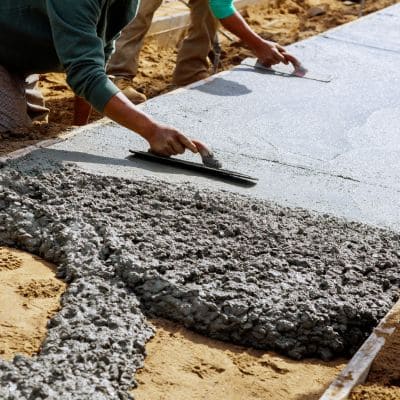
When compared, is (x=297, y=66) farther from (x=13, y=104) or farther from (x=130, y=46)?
(x=13, y=104)

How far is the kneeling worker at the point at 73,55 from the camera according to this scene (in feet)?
13.1

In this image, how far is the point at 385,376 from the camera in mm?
A: 2957

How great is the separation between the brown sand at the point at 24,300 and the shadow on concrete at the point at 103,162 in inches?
26.6

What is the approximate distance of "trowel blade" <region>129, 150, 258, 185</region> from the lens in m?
4.27

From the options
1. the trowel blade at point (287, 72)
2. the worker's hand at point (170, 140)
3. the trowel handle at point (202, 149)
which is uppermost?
the worker's hand at point (170, 140)

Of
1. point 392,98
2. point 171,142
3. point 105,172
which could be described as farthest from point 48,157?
point 392,98

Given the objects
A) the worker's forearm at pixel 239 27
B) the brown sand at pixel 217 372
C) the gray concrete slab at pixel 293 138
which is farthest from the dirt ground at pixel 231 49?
the brown sand at pixel 217 372

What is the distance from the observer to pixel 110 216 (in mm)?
3678

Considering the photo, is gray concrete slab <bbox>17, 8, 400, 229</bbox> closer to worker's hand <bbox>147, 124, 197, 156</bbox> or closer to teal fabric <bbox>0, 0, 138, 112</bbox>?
worker's hand <bbox>147, 124, 197, 156</bbox>

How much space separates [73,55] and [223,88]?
6.06ft

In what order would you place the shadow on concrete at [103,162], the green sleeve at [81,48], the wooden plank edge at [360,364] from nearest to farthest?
the wooden plank edge at [360,364], the green sleeve at [81,48], the shadow on concrete at [103,162]

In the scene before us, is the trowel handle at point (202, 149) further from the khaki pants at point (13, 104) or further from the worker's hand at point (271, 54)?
the worker's hand at point (271, 54)

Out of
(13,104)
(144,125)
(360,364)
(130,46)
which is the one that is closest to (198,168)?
(144,125)

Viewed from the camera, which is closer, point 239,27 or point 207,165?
point 207,165
